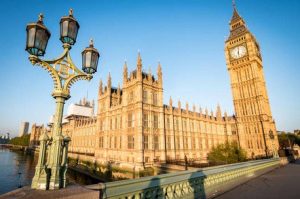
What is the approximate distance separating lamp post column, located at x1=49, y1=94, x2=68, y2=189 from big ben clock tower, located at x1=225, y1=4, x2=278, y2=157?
5733 cm

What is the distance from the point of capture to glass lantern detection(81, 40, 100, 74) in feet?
20.3

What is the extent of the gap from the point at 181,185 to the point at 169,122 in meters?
32.9

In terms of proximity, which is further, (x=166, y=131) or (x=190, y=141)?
(x=190, y=141)

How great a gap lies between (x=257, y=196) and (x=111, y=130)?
3501 centimetres

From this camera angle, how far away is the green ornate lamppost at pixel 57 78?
405 cm

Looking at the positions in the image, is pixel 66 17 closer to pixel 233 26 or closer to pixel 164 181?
pixel 164 181

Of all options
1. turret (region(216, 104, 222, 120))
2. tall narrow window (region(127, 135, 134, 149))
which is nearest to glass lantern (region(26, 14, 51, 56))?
tall narrow window (region(127, 135, 134, 149))

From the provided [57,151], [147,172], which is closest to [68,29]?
[57,151]

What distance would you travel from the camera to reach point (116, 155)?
35.3m

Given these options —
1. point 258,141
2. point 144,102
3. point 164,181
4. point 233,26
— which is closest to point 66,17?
point 164,181

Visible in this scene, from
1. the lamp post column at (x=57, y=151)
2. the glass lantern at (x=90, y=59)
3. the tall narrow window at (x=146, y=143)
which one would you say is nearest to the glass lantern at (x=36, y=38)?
the glass lantern at (x=90, y=59)

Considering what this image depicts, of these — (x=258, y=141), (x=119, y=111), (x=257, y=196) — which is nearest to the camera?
(x=257, y=196)

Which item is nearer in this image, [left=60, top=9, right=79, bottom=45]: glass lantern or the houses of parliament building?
[left=60, top=9, right=79, bottom=45]: glass lantern

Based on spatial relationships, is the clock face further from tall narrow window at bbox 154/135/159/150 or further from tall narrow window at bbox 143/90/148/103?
tall narrow window at bbox 154/135/159/150
